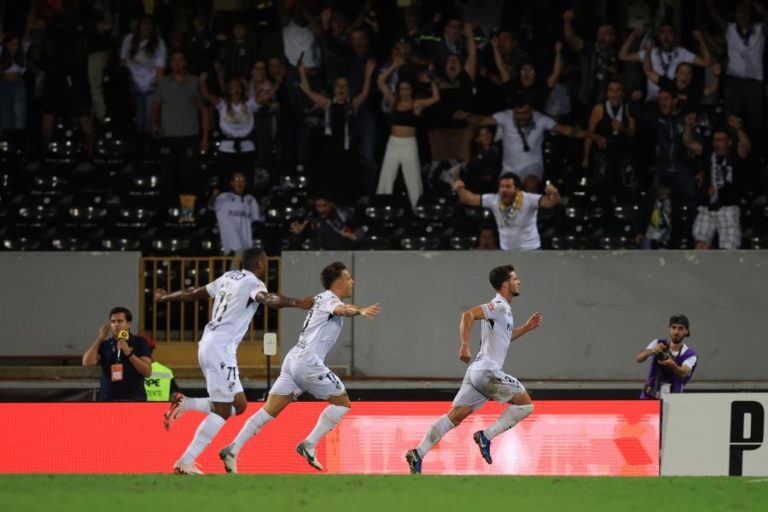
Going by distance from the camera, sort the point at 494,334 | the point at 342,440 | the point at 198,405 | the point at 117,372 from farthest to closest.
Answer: the point at 117,372
the point at 342,440
the point at 494,334
the point at 198,405

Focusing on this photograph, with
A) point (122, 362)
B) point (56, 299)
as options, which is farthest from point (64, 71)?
point (122, 362)

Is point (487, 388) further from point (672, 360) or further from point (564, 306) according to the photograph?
point (564, 306)

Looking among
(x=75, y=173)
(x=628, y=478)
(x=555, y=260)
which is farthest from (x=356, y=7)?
(x=628, y=478)

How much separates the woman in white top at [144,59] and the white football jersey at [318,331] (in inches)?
393

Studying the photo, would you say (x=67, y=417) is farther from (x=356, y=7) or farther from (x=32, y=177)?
(x=356, y=7)

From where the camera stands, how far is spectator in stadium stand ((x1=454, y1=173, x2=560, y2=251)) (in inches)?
713

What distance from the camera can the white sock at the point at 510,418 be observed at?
13047 millimetres

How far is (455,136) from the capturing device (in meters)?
22.1

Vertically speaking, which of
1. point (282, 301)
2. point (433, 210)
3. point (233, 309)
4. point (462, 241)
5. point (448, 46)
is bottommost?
point (233, 309)

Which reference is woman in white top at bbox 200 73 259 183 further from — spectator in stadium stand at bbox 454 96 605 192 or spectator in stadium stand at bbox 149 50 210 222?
spectator in stadium stand at bbox 454 96 605 192

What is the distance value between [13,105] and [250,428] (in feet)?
38.6

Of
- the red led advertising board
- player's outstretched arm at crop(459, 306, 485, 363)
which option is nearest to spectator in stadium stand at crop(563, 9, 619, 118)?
the red led advertising board

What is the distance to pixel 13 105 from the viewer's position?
23.0m

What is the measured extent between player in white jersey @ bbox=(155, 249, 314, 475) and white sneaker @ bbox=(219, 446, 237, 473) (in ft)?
0.85
